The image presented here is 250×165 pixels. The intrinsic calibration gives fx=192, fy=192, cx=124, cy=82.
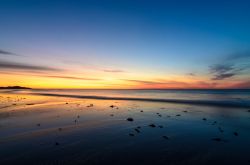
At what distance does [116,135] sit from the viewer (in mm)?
11891

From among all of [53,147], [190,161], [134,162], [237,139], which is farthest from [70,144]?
[237,139]

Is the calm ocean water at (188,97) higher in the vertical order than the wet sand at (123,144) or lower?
higher

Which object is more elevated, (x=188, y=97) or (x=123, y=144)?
(x=188, y=97)

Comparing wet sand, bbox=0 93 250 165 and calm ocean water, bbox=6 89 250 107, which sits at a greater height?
calm ocean water, bbox=6 89 250 107

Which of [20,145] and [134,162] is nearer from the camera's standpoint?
[134,162]

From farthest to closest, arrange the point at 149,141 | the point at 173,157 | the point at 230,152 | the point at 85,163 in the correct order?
the point at 149,141 → the point at 230,152 → the point at 173,157 → the point at 85,163

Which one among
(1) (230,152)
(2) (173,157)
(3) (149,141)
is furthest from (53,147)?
(1) (230,152)

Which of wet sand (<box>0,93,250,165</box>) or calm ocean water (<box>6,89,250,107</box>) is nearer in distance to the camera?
wet sand (<box>0,93,250,165</box>)

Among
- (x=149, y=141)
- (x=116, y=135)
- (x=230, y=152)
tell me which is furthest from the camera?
(x=116, y=135)

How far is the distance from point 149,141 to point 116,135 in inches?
88.4

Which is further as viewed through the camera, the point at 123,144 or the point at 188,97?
the point at 188,97

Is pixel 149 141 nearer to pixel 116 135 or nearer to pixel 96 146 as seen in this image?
pixel 116 135

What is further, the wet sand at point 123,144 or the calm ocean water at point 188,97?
the calm ocean water at point 188,97

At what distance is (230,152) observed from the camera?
8.88 meters
